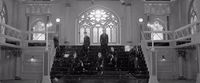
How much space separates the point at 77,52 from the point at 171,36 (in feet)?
22.4

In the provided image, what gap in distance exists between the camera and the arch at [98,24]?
21.6m

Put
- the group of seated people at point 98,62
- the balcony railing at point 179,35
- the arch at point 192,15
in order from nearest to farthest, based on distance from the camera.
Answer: the group of seated people at point 98,62, the balcony railing at point 179,35, the arch at point 192,15

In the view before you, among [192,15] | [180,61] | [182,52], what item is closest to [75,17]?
[182,52]

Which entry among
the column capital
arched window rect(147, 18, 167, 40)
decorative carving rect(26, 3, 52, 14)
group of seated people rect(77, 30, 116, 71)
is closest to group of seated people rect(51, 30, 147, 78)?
group of seated people rect(77, 30, 116, 71)

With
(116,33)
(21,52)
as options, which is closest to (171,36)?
(116,33)

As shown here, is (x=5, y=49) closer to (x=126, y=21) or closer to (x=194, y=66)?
(x=126, y=21)

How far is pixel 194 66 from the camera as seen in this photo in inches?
725

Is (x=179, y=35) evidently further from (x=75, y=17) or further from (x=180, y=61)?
(x=75, y=17)

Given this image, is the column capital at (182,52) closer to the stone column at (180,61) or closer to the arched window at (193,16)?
the stone column at (180,61)

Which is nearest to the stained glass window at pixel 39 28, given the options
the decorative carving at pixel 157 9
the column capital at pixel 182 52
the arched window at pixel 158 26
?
the decorative carving at pixel 157 9

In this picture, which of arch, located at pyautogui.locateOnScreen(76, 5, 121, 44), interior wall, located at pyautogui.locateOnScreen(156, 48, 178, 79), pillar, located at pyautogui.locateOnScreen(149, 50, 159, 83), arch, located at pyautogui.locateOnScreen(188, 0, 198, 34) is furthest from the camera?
arch, located at pyautogui.locateOnScreen(76, 5, 121, 44)

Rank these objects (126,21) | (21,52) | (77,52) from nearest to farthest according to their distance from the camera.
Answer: (77,52) → (21,52) → (126,21)

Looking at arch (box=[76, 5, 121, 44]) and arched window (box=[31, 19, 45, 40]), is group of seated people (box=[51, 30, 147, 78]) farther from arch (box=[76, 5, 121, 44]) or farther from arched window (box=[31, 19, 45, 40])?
arched window (box=[31, 19, 45, 40])

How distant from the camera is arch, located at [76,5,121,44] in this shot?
2158 centimetres
